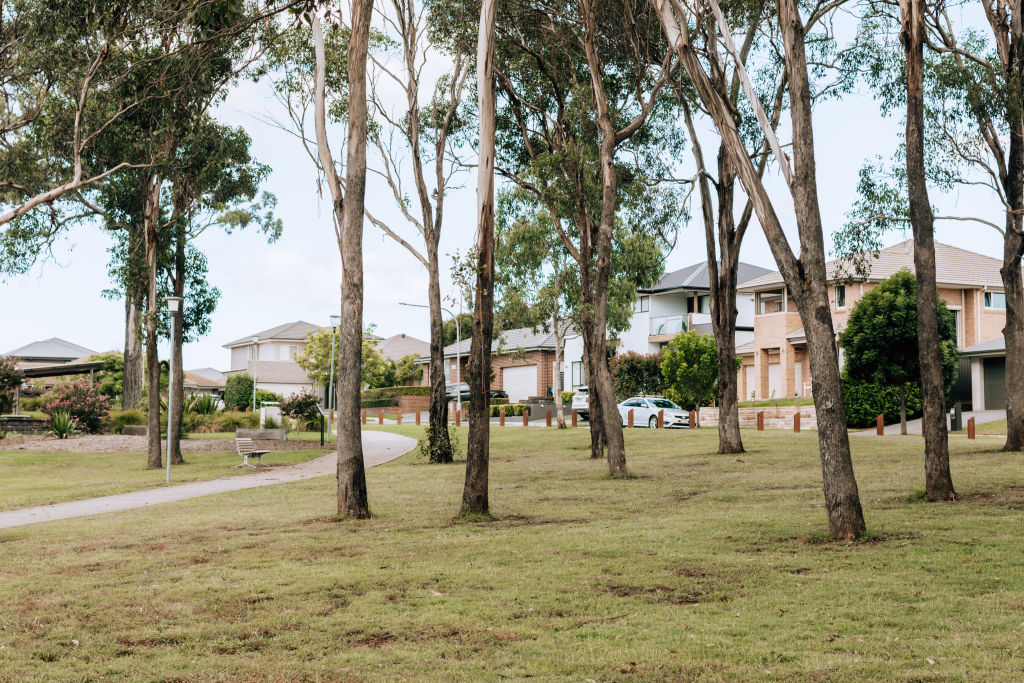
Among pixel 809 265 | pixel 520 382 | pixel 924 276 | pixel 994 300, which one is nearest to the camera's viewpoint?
pixel 809 265

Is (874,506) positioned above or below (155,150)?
below

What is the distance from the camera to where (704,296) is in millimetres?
55812

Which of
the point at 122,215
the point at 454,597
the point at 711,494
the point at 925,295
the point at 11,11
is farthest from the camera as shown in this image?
the point at 122,215

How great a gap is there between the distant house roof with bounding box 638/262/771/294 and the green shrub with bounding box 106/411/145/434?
97.2 ft

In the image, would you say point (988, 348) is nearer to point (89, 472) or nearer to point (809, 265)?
point (809, 265)

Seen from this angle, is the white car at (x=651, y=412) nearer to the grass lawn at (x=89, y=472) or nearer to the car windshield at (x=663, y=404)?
the car windshield at (x=663, y=404)

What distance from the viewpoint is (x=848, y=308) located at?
140 ft

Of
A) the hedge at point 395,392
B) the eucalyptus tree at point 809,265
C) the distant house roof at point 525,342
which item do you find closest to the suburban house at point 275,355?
the hedge at point 395,392

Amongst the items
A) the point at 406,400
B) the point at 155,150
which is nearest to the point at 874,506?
the point at 155,150

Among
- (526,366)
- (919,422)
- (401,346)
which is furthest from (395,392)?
(919,422)

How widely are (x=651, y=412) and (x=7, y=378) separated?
25972mm

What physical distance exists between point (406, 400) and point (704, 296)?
82.2 ft

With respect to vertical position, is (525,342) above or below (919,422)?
above

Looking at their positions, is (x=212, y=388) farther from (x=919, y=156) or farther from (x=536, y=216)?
(x=919, y=156)
